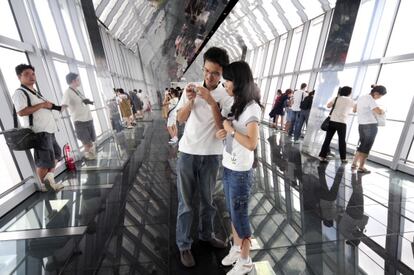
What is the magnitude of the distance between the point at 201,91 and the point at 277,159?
443 cm

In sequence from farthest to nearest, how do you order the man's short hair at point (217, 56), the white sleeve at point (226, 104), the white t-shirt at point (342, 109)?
the white t-shirt at point (342, 109)
the white sleeve at point (226, 104)
the man's short hair at point (217, 56)

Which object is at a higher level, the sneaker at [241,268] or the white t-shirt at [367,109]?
the white t-shirt at [367,109]

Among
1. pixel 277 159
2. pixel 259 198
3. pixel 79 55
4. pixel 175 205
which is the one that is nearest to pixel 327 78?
pixel 277 159

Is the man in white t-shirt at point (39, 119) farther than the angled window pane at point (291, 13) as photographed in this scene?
No

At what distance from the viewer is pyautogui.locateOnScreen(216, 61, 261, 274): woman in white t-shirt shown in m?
1.61

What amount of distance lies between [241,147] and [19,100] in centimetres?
291

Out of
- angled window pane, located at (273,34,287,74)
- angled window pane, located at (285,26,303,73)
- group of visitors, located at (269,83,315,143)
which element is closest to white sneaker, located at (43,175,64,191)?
group of visitors, located at (269,83,315,143)

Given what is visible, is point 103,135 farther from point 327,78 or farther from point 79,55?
point 327,78

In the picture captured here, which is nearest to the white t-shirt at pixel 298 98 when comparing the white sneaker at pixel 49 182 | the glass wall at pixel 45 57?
the glass wall at pixel 45 57

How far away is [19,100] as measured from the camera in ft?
9.95

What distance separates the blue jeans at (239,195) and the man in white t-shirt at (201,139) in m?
0.24

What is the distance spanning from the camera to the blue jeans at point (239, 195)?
5.77 ft

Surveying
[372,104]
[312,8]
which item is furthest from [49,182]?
[312,8]

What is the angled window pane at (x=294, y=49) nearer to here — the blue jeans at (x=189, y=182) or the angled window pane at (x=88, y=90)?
the angled window pane at (x=88, y=90)
